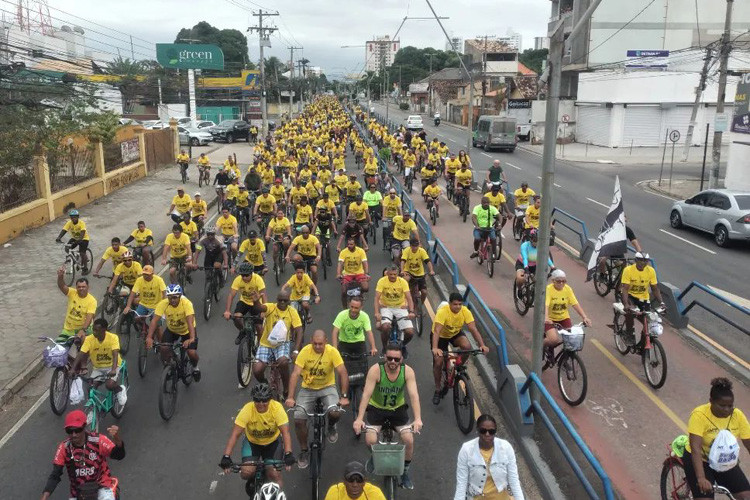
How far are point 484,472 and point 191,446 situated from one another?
153 inches

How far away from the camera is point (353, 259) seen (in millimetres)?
Result: 11258

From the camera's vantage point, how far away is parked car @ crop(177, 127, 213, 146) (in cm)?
4634

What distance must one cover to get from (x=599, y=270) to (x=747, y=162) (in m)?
18.1

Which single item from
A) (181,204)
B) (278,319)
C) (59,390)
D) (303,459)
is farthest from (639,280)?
(181,204)

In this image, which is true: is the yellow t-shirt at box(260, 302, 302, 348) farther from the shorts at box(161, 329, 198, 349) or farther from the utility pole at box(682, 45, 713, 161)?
the utility pole at box(682, 45, 713, 161)

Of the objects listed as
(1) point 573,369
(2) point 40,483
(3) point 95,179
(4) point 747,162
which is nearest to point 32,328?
(2) point 40,483

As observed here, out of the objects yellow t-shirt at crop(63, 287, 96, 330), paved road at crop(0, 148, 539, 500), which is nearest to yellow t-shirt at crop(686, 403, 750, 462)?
paved road at crop(0, 148, 539, 500)

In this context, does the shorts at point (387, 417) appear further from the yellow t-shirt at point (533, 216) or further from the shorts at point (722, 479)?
the yellow t-shirt at point (533, 216)

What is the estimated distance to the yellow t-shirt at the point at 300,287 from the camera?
10.1 meters

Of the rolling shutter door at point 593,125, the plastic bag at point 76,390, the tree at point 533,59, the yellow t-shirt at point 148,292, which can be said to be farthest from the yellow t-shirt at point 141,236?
the tree at point 533,59

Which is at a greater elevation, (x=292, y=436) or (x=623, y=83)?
(x=623, y=83)

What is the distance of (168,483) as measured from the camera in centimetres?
680

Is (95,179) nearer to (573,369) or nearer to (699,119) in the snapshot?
(573,369)

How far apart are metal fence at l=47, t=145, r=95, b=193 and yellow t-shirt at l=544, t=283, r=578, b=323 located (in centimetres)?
1851
